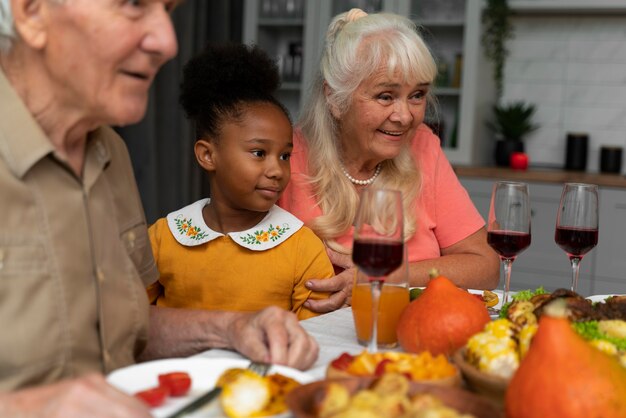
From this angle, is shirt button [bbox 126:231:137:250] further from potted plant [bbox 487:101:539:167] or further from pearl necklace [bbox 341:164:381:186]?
potted plant [bbox 487:101:539:167]

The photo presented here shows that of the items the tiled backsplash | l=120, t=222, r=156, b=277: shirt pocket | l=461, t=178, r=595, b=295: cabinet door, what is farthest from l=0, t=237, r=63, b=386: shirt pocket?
the tiled backsplash

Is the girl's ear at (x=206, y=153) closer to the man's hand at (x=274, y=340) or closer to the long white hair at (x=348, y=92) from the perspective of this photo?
the long white hair at (x=348, y=92)

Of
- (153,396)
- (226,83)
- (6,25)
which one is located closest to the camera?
(153,396)

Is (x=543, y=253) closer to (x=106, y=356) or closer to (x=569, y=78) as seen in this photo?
(x=569, y=78)

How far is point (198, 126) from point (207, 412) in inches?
48.1

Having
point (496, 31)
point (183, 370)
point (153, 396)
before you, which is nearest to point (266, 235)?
point (183, 370)

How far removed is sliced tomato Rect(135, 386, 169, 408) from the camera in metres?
0.95

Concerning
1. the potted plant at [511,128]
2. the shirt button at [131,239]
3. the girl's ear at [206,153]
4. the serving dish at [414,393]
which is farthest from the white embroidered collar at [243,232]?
the potted plant at [511,128]

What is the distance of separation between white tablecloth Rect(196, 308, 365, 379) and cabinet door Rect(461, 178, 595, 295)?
2615 millimetres

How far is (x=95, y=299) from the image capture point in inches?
46.4

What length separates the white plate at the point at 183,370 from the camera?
101 cm

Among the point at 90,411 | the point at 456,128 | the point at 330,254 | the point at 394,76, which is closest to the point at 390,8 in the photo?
the point at 456,128

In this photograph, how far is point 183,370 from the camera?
1.07m

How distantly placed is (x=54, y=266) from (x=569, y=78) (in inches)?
158
